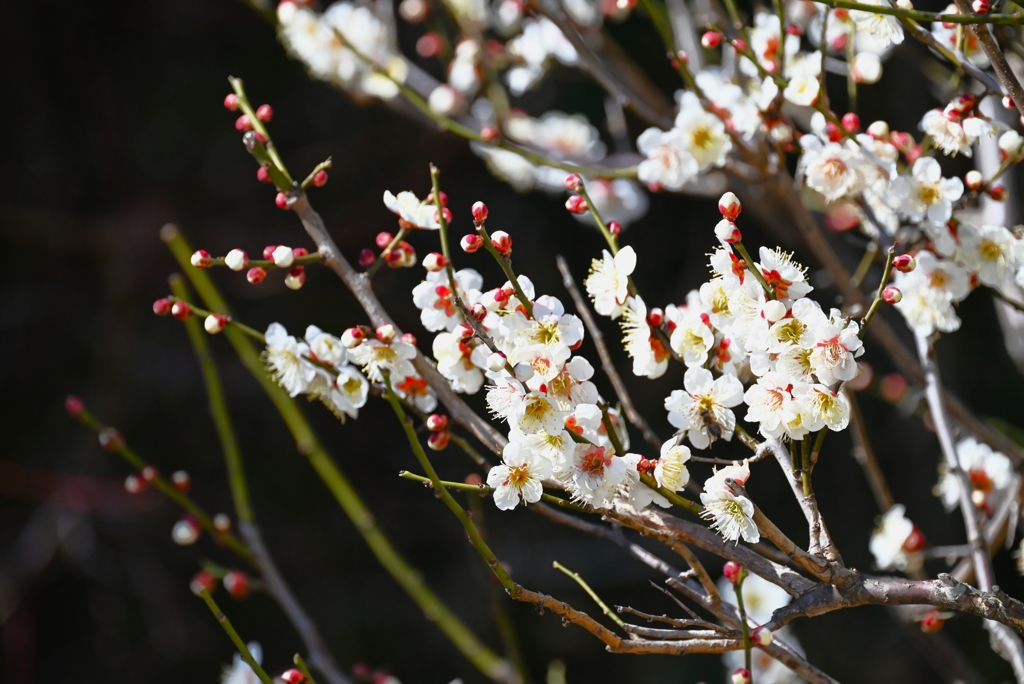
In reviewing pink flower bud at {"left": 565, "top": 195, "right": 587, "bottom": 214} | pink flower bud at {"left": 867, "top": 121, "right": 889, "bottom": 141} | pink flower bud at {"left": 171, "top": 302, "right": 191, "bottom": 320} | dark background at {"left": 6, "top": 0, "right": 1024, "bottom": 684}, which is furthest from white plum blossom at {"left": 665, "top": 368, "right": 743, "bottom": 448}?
dark background at {"left": 6, "top": 0, "right": 1024, "bottom": 684}

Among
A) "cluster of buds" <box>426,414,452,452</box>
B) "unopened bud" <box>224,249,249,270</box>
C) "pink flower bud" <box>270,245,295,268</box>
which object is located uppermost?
"pink flower bud" <box>270,245,295,268</box>

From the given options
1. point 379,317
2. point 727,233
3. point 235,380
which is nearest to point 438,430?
point 379,317

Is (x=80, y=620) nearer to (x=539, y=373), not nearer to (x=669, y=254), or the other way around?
(x=669, y=254)

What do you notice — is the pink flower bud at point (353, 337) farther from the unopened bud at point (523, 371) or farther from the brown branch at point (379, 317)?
the unopened bud at point (523, 371)

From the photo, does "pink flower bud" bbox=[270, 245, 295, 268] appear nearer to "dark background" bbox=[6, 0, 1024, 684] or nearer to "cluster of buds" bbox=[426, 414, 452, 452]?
"cluster of buds" bbox=[426, 414, 452, 452]

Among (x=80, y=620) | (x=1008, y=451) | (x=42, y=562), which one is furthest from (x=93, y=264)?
(x=1008, y=451)
